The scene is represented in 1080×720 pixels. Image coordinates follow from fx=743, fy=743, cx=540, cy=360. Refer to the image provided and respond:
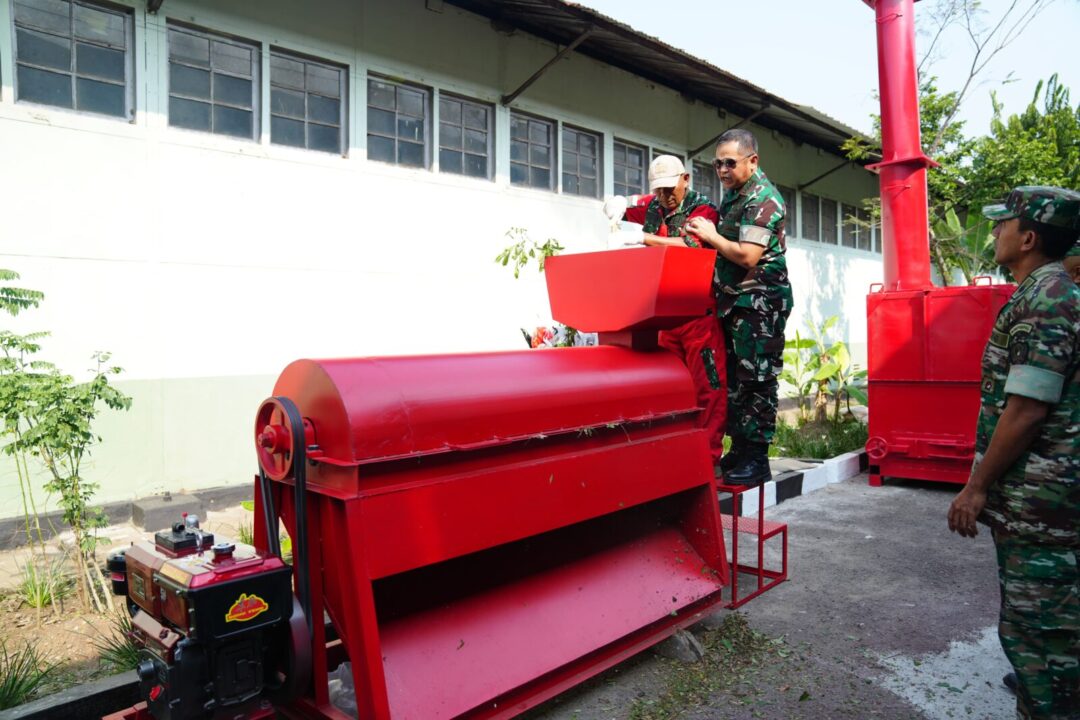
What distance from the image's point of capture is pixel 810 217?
13039 millimetres

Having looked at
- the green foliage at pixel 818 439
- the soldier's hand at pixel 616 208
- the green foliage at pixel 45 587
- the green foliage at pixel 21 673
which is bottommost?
the green foliage at pixel 21 673

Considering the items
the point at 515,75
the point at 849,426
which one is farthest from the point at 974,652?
the point at 515,75

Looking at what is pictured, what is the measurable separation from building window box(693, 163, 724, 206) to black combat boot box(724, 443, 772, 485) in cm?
735

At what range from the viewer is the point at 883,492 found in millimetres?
6254

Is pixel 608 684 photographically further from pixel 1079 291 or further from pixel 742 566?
pixel 1079 291

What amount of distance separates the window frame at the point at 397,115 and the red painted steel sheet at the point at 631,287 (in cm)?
369

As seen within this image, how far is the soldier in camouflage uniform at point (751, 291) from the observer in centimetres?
362

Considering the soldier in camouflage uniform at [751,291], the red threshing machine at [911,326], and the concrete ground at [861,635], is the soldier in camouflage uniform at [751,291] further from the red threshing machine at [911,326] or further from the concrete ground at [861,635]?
the red threshing machine at [911,326]

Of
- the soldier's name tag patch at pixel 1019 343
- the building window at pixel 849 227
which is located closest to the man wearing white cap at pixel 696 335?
the soldier's name tag patch at pixel 1019 343

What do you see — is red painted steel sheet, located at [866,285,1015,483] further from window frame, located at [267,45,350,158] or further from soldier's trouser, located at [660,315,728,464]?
window frame, located at [267,45,350,158]

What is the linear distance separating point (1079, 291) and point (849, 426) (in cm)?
684

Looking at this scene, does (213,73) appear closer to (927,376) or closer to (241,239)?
(241,239)

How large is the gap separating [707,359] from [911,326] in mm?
3161

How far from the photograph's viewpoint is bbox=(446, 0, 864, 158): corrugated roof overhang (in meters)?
6.99
